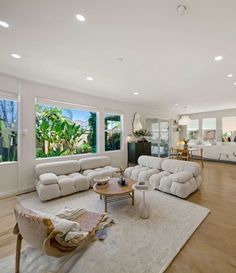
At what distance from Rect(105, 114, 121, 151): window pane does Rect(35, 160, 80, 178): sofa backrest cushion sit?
1780mm

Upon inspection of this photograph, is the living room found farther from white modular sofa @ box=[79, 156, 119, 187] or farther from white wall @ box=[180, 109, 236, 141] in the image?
white wall @ box=[180, 109, 236, 141]

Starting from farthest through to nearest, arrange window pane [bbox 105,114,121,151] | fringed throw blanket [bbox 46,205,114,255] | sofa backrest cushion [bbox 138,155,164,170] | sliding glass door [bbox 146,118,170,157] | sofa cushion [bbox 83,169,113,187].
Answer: sliding glass door [bbox 146,118,170,157], window pane [bbox 105,114,121,151], sofa backrest cushion [bbox 138,155,164,170], sofa cushion [bbox 83,169,113,187], fringed throw blanket [bbox 46,205,114,255]

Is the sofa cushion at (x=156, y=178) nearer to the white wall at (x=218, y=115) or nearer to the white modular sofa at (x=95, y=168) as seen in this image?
the white modular sofa at (x=95, y=168)

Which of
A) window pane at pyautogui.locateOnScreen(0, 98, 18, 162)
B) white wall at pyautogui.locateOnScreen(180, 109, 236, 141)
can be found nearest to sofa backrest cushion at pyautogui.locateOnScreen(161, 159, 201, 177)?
window pane at pyautogui.locateOnScreen(0, 98, 18, 162)

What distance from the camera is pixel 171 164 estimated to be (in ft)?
14.4

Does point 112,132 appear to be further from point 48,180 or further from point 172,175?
point 48,180

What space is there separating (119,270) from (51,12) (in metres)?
3.05

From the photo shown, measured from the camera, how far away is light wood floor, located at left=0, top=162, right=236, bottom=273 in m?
1.80

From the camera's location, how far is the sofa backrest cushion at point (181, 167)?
402cm

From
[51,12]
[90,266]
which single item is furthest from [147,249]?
[51,12]

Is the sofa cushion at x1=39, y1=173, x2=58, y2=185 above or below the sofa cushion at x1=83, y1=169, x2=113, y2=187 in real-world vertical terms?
above

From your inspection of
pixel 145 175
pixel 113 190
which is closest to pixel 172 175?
pixel 145 175

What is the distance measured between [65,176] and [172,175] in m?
2.75

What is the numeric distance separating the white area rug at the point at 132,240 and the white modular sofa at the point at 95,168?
93cm
